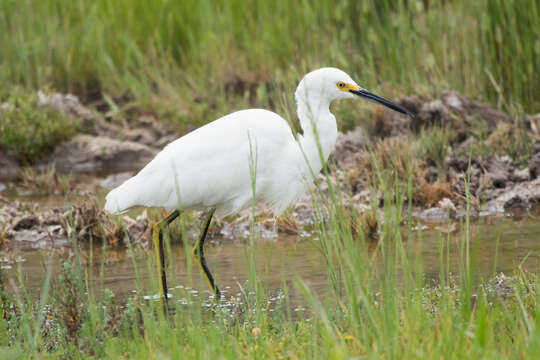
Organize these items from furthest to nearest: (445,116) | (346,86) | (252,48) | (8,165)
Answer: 1. (252,48)
2. (8,165)
3. (445,116)
4. (346,86)

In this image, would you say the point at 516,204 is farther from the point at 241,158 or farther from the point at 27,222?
the point at 27,222

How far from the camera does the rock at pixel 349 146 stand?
8.12 metres

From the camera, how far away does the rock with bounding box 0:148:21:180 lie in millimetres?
10039

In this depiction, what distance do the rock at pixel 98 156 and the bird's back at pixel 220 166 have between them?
5.26 meters

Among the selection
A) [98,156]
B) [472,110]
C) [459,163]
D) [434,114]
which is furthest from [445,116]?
[98,156]

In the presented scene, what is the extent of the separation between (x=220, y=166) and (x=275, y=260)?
100 cm

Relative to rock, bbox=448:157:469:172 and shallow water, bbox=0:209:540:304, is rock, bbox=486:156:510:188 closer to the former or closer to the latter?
rock, bbox=448:157:469:172

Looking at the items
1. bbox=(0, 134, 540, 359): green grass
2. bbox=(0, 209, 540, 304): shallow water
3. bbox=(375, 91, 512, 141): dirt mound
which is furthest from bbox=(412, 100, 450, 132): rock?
bbox=(0, 134, 540, 359): green grass

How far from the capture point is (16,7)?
38.9 ft

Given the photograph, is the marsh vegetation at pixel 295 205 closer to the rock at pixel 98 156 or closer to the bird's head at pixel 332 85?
the rock at pixel 98 156

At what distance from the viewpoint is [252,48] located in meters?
11.2

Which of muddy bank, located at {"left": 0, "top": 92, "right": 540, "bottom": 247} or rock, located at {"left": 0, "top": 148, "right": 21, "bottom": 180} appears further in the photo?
rock, located at {"left": 0, "top": 148, "right": 21, "bottom": 180}

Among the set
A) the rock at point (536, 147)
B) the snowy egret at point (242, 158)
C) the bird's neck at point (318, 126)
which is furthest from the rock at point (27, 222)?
the rock at point (536, 147)

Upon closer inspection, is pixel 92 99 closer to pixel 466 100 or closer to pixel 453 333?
pixel 466 100
